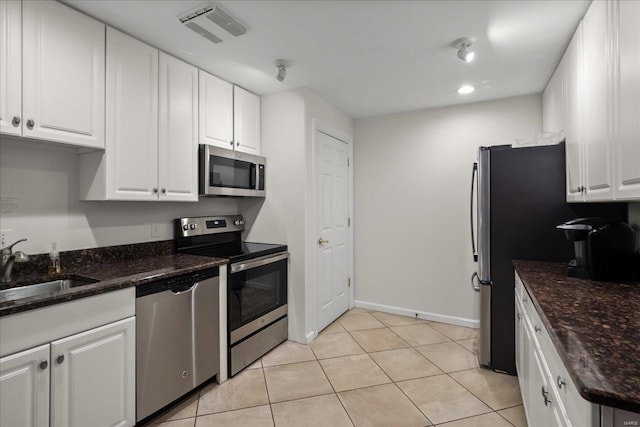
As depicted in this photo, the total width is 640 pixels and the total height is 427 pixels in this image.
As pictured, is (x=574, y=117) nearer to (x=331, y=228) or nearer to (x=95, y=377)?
(x=331, y=228)

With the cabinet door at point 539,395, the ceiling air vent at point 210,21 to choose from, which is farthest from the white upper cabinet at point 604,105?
the ceiling air vent at point 210,21

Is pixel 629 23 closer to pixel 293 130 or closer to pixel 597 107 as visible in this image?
pixel 597 107

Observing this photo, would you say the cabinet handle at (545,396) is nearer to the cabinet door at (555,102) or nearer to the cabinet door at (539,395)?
the cabinet door at (539,395)

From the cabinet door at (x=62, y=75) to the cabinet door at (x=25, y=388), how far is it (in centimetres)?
108

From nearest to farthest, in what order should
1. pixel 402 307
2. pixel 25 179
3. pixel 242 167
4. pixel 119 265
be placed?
pixel 25 179 < pixel 119 265 < pixel 242 167 < pixel 402 307

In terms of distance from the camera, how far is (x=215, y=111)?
8.62ft

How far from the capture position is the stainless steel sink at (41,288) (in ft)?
5.23

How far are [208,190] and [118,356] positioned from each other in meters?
1.29

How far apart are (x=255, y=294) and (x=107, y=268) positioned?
1075 mm

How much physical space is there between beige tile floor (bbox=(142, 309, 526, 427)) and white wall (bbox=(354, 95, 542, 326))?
639 mm

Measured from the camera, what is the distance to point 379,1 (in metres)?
1.70

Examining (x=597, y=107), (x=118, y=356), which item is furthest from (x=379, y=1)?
(x=118, y=356)

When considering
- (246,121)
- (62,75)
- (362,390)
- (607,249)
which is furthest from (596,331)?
(246,121)

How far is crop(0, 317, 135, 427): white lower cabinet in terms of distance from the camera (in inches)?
51.1
